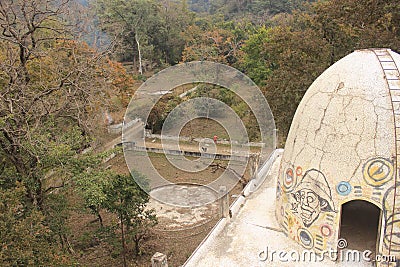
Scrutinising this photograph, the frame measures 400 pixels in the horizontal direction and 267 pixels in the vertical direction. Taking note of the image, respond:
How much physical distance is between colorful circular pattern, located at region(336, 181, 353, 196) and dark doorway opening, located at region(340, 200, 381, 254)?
66.8 inches

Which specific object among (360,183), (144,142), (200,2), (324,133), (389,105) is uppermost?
(200,2)

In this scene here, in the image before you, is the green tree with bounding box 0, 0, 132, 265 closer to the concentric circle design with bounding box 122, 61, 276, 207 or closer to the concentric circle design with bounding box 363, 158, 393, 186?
the concentric circle design with bounding box 122, 61, 276, 207

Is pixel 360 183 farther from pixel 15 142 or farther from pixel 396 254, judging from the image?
pixel 15 142

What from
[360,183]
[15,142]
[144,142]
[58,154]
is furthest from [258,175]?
[144,142]

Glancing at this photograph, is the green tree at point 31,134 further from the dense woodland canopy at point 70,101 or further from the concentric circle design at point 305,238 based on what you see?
the concentric circle design at point 305,238

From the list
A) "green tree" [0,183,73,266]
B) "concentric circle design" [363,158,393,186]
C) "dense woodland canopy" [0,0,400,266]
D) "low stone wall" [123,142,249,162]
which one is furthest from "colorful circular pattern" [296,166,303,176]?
"low stone wall" [123,142,249,162]

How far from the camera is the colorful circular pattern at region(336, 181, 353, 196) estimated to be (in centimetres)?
841

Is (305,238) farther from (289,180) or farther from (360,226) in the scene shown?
(360,226)

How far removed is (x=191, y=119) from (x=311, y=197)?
74.5ft

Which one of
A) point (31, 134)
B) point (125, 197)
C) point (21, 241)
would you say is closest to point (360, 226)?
point (125, 197)

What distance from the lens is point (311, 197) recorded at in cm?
902

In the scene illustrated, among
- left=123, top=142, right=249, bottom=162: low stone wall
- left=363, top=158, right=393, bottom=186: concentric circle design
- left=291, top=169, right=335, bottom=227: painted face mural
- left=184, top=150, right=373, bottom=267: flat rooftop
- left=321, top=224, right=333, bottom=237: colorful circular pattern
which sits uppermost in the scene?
left=363, top=158, right=393, bottom=186: concentric circle design

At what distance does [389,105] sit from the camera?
27.4 ft

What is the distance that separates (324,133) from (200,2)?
4688 inches
